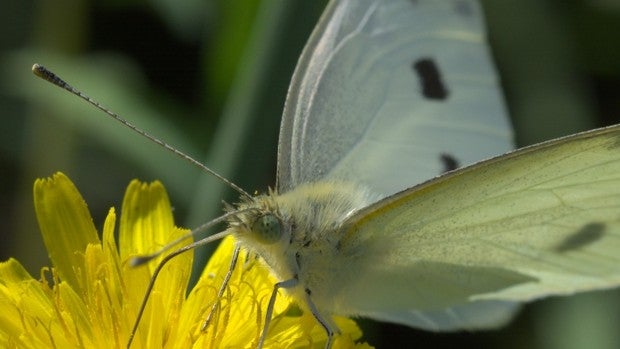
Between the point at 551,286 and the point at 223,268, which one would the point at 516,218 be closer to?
the point at 551,286

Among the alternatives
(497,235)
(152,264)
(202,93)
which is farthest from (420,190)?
(202,93)

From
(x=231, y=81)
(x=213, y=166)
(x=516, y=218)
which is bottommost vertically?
(x=516, y=218)

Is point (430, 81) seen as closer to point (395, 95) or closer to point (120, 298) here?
point (395, 95)

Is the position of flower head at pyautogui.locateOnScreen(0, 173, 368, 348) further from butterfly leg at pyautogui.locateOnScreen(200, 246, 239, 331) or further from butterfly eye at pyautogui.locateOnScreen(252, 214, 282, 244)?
butterfly eye at pyautogui.locateOnScreen(252, 214, 282, 244)

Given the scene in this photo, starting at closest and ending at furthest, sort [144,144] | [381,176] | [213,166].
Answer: [381,176] < [213,166] < [144,144]

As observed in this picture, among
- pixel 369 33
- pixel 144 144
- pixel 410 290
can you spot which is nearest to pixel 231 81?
pixel 144 144

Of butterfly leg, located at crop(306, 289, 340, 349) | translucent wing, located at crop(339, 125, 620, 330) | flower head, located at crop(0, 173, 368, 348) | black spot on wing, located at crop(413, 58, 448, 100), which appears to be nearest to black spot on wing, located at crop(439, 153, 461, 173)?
black spot on wing, located at crop(413, 58, 448, 100)
